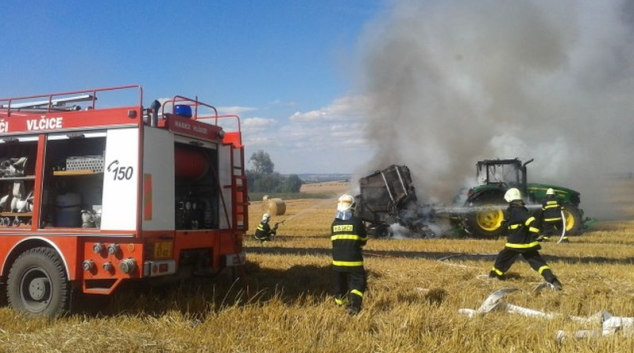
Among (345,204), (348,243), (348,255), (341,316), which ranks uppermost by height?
(345,204)

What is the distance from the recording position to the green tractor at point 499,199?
52.6 feet

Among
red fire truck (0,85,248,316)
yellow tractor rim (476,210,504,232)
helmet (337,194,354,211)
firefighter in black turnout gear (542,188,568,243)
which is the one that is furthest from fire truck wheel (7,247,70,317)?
yellow tractor rim (476,210,504,232)

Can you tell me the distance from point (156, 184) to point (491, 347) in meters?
3.64

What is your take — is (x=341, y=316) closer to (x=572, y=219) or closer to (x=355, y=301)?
(x=355, y=301)

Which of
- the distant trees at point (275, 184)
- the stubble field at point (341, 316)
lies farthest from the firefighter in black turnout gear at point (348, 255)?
the distant trees at point (275, 184)

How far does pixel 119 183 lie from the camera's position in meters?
6.02

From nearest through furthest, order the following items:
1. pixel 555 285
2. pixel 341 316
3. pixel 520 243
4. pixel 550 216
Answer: pixel 341 316 → pixel 555 285 → pixel 520 243 → pixel 550 216

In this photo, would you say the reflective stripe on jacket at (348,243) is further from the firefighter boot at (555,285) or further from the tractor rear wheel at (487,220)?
the tractor rear wheel at (487,220)

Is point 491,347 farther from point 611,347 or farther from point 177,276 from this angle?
point 177,276

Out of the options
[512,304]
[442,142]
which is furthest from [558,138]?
[512,304]

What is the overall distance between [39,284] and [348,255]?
3.39 m

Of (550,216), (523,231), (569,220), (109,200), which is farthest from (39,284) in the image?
(569,220)

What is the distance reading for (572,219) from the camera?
16.5 meters

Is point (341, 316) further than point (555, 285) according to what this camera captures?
No
